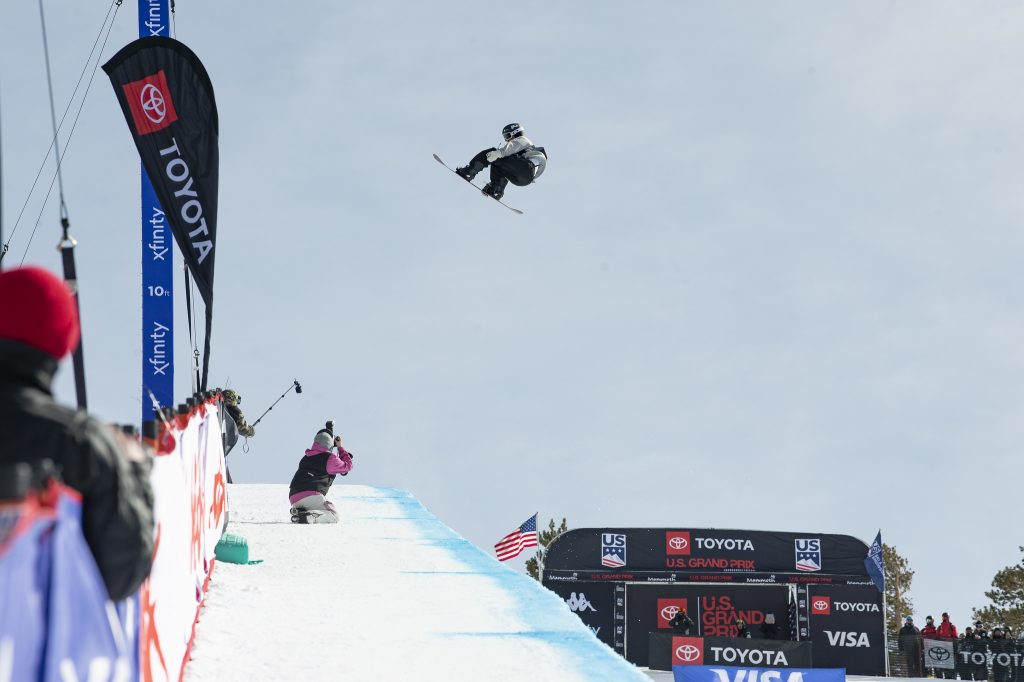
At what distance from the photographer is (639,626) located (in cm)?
2680

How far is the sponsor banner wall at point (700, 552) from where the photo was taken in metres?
27.3

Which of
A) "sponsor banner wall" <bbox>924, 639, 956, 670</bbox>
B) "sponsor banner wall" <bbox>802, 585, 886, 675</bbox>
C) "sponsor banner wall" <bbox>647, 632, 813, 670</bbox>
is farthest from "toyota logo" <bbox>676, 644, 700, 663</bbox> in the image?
"sponsor banner wall" <bbox>924, 639, 956, 670</bbox>

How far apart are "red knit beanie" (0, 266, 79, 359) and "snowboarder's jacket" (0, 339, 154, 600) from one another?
3cm

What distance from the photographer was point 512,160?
13664 mm

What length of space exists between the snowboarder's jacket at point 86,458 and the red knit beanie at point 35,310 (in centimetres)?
3

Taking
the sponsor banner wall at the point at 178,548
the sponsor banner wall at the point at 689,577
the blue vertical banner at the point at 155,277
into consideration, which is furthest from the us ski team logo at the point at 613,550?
the sponsor banner wall at the point at 178,548

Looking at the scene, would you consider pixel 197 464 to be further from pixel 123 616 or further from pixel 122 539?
pixel 122 539

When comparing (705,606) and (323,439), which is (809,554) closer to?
(705,606)

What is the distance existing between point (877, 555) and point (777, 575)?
2.44 m

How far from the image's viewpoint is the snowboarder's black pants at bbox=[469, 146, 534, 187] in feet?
44.8

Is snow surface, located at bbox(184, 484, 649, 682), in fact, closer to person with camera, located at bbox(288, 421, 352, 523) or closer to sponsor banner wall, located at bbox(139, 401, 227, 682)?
sponsor banner wall, located at bbox(139, 401, 227, 682)

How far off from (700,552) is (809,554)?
2576mm

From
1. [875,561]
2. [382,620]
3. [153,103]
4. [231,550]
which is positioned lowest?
[382,620]

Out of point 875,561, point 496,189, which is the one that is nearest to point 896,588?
point 875,561
